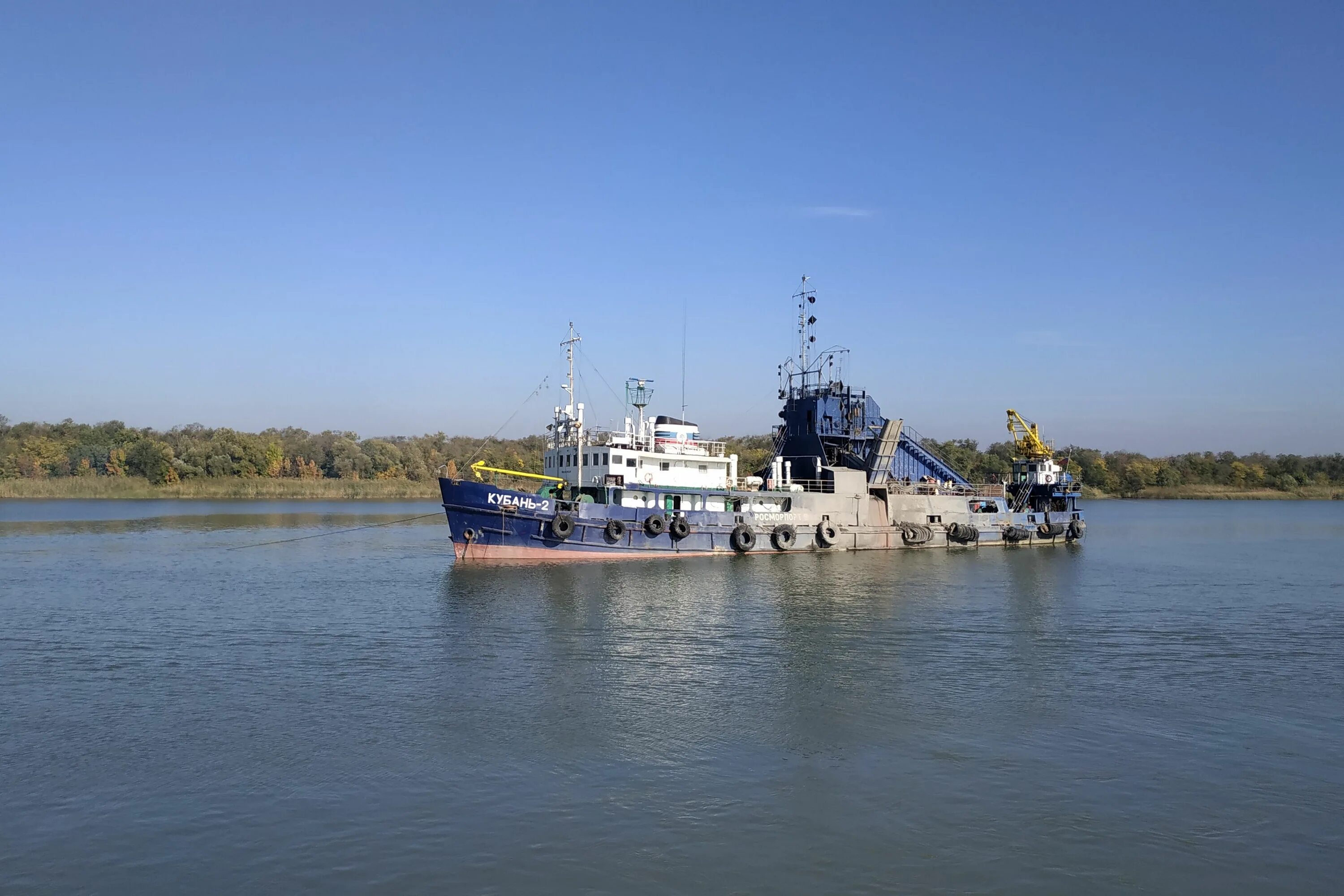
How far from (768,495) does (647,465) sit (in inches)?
230

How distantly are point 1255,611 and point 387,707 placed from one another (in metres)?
24.2

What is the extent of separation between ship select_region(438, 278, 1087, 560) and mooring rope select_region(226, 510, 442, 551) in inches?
546

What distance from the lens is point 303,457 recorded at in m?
111

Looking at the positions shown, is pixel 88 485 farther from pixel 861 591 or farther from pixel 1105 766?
pixel 1105 766

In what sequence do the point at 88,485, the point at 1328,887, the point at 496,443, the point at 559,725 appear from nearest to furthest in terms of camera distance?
1. the point at 1328,887
2. the point at 559,725
3. the point at 88,485
4. the point at 496,443

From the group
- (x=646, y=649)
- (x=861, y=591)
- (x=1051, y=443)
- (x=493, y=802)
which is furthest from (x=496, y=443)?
(x=493, y=802)

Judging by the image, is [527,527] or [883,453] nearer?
[527,527]

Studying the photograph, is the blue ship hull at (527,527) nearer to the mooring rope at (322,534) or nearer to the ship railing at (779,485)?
the ship railing at (779,485)

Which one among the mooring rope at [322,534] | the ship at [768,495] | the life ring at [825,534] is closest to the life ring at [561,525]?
the ship at [768,495]

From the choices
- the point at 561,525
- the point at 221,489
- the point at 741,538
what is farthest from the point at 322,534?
the point at 221,489

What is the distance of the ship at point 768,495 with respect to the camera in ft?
109

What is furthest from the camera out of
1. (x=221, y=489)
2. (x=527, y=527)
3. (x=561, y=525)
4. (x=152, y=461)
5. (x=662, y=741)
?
(x=152, y=461)

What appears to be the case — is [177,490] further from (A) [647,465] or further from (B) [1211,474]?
(B) [1211,474]

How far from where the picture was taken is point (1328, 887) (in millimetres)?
8922
